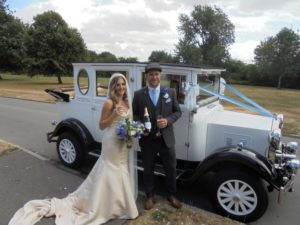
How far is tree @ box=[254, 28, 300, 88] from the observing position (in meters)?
52.4

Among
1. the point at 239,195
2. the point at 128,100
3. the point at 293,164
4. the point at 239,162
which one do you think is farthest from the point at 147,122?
the point at 293,164

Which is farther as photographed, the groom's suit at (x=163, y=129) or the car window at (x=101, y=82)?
the car window at (x=101, y=82)

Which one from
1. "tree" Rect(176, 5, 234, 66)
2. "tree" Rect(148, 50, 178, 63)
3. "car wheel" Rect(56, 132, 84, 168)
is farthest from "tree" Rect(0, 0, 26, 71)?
"car wheel" Rect(56, 132, 84, 168)

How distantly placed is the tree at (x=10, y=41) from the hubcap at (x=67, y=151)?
35171 mm

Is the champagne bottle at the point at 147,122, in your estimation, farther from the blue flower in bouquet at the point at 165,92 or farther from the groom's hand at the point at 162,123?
the blue flower in bouquet at the point at 165,92

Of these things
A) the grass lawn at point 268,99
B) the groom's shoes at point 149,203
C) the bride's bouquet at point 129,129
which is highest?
the bride's bouquet at point 129,129

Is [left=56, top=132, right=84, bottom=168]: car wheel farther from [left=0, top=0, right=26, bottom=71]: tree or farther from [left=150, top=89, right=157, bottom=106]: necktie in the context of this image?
[left=0, top=0, right=26, bottom=71]: tree

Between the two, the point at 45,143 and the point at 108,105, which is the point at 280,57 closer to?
the point at 45,143

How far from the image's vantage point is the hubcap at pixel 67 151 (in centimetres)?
571

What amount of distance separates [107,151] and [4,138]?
222 inches

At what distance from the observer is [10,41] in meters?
37.9

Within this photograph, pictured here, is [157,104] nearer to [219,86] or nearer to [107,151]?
[107,151]

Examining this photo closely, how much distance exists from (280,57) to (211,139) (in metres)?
56.2

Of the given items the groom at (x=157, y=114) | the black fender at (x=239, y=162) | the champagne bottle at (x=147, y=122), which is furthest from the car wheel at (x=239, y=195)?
the champagne bottle at (x=147, y=122)
